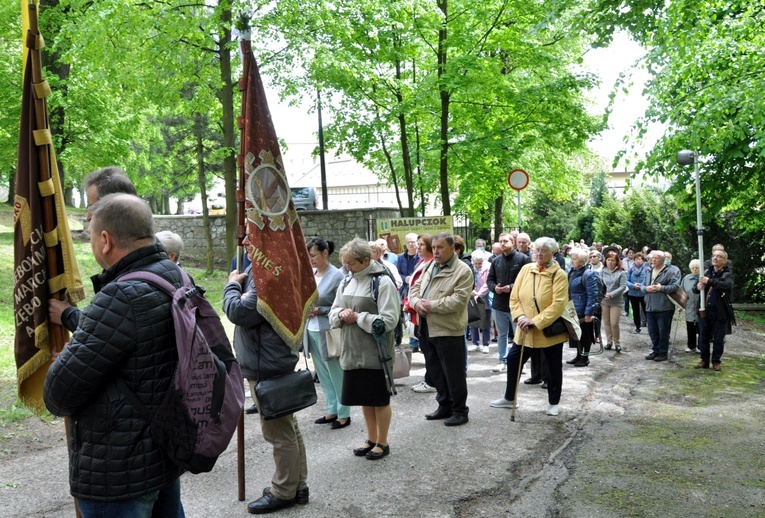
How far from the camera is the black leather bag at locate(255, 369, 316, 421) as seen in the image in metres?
4.99

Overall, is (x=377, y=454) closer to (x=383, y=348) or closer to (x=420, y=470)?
(x=420, y=470)

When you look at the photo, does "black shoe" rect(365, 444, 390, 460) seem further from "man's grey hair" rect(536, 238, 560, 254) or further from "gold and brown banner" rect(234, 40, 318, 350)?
"man's grey hair" rect(536, 238, 560, 254)

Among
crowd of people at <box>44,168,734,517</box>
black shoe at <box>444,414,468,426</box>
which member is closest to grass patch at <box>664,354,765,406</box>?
crowd of people at <box>44,168,734,517</box>

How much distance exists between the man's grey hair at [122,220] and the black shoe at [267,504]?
274cm

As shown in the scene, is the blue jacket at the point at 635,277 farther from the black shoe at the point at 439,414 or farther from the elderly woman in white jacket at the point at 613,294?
the black shoe at the point at 439,414

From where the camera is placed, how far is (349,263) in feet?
21.9

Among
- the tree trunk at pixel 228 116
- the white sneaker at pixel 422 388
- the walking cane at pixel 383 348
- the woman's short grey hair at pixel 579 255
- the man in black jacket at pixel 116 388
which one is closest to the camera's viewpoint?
the man in black jacket at pixel 116 388

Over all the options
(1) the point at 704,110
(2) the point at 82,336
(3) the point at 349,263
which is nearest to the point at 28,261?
(2) the point at 82,336

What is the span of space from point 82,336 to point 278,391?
2277mm

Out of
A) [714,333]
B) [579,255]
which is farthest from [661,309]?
[579,255]

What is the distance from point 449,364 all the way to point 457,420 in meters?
0.60

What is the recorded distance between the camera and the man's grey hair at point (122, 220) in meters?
3.06

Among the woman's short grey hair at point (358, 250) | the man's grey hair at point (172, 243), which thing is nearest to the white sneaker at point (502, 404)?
the woman's short grey hair at point (358, 250)

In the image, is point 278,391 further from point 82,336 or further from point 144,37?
point 144,37
